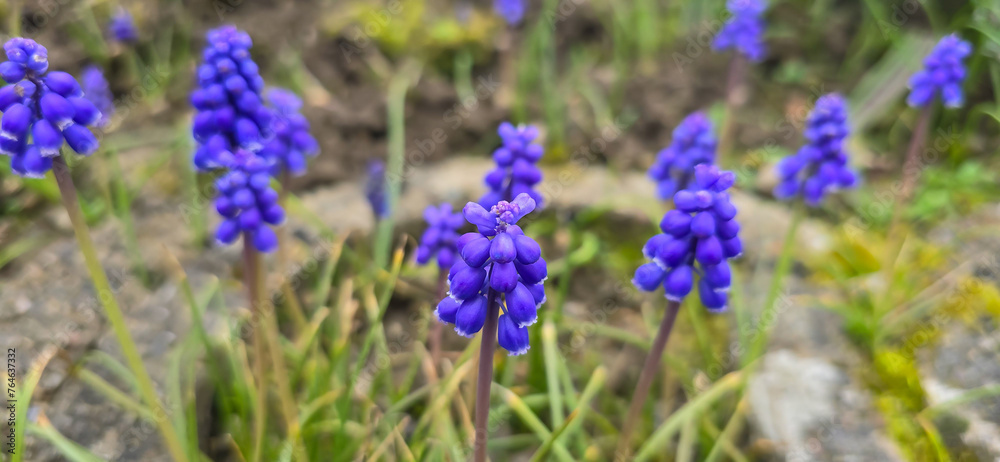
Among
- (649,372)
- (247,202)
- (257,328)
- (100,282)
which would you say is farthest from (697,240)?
(100,282)

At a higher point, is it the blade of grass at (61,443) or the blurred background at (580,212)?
the blade of grass at (61,443)

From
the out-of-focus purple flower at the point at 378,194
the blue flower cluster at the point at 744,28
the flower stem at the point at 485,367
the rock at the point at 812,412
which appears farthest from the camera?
the blue flower cluster at the point at 744,28

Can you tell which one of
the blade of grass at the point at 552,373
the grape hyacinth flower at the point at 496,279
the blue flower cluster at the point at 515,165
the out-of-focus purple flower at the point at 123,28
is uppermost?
the grape hyacinth flower at the point at 496,279

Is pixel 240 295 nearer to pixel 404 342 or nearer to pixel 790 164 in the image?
pixel 404 342

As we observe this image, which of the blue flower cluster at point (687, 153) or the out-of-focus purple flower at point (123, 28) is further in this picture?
the out-of-focus purple flower at point (123, 28)

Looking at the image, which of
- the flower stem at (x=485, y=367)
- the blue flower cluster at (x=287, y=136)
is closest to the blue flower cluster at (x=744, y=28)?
the blue flower cluster at (x=287, y=136)

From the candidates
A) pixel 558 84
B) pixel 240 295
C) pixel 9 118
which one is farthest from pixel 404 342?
pixel 558 84

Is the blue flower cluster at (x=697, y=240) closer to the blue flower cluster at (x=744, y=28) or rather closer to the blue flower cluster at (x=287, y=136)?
the blue flower cluster at (x=287, y=136)
